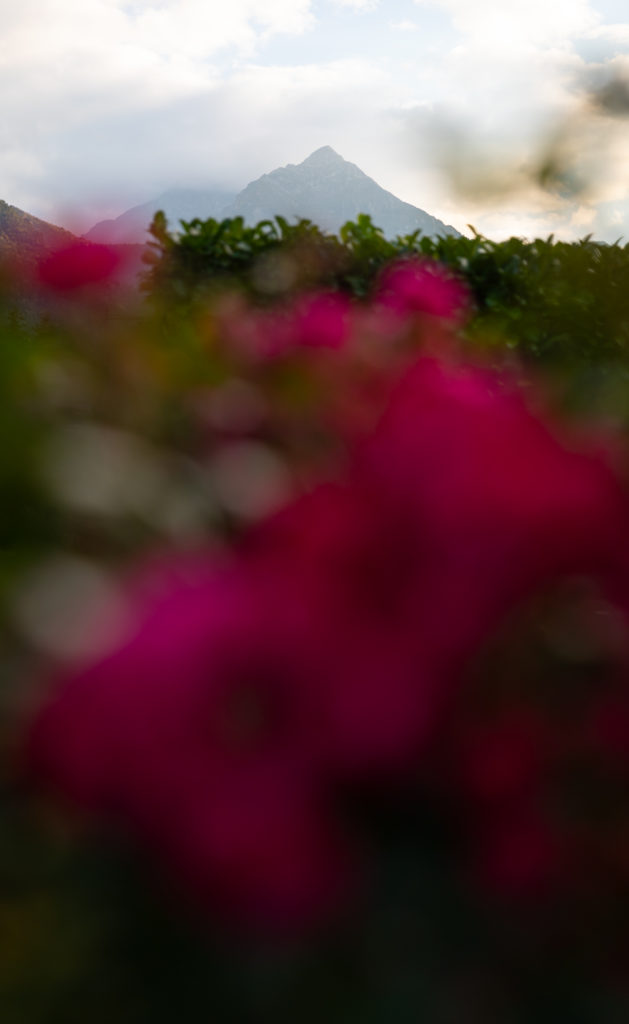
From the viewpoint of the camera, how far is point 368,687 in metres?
0.66

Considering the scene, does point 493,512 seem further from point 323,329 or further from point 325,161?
point 325,161

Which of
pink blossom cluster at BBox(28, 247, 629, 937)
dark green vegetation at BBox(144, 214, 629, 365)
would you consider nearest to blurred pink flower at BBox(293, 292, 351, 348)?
pink blossom cluster at BBox(28, 247, 629, 937)

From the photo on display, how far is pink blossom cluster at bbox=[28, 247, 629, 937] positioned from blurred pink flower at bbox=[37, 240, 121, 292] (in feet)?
4.20

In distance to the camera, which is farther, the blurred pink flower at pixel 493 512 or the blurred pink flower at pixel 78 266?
the blurred pink flower at pixel 78 266

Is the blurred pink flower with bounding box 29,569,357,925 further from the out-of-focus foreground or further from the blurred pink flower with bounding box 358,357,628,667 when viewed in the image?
the blurred pink flower with bounding box 358,357,628,667

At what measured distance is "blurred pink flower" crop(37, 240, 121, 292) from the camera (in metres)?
1.92

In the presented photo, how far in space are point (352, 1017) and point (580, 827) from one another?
23 centimetres

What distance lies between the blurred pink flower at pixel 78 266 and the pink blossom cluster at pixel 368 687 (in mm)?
1279

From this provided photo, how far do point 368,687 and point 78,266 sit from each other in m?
1.52

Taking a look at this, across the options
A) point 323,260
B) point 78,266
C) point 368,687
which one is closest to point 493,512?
point 368,687

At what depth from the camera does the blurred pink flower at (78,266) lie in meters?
1.92

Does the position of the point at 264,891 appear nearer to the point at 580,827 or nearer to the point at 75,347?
the point at 580,827

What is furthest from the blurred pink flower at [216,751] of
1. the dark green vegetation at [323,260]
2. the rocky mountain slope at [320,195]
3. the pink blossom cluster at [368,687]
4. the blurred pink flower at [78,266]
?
the dark green vegetation at [323,260]

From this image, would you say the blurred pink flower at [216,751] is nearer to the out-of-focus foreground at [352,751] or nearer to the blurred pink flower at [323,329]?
the out-of-focus foreground at [352,751]
